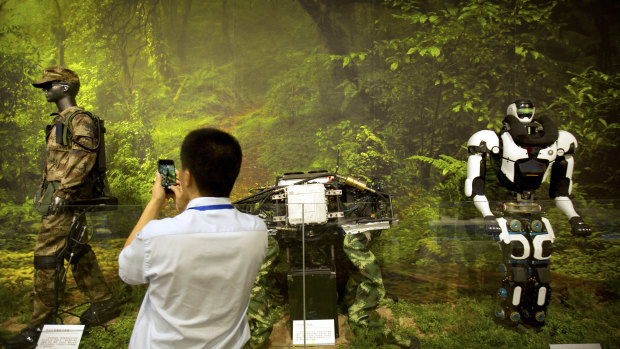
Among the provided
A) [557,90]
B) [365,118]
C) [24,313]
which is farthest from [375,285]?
[557,90]

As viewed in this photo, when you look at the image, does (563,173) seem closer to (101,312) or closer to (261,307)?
(261,307)

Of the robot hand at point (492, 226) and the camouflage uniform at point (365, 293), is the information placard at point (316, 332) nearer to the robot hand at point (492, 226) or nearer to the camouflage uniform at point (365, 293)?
the camouflage uniform at point (365, 293)

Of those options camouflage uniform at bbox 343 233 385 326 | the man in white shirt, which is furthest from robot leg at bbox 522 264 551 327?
the man in white shirt

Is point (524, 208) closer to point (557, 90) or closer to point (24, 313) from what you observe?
point (557, 90)

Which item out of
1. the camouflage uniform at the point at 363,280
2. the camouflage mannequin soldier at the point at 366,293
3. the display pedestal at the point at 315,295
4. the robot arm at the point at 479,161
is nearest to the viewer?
the display pedestal at the point at 315,295

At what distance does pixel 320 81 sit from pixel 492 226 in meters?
2.62

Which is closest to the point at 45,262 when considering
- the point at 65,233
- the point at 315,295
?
the point at 65,233

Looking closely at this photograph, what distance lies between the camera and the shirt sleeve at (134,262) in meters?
1.35

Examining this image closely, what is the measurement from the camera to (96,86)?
4840mm

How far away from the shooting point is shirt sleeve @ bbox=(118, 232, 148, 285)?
1.35 meters

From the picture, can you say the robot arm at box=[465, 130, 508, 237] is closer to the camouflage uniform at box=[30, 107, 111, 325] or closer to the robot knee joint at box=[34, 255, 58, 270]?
the camouflage uniform at box=[30, 107, 111, 325]

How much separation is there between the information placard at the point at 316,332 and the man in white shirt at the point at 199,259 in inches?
42.4

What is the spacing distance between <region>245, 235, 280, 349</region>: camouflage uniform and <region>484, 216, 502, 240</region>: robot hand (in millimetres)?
1616

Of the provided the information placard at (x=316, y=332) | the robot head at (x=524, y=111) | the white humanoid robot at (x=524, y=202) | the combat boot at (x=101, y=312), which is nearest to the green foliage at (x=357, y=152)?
the white humanoid robot at (x=524, y=202)
